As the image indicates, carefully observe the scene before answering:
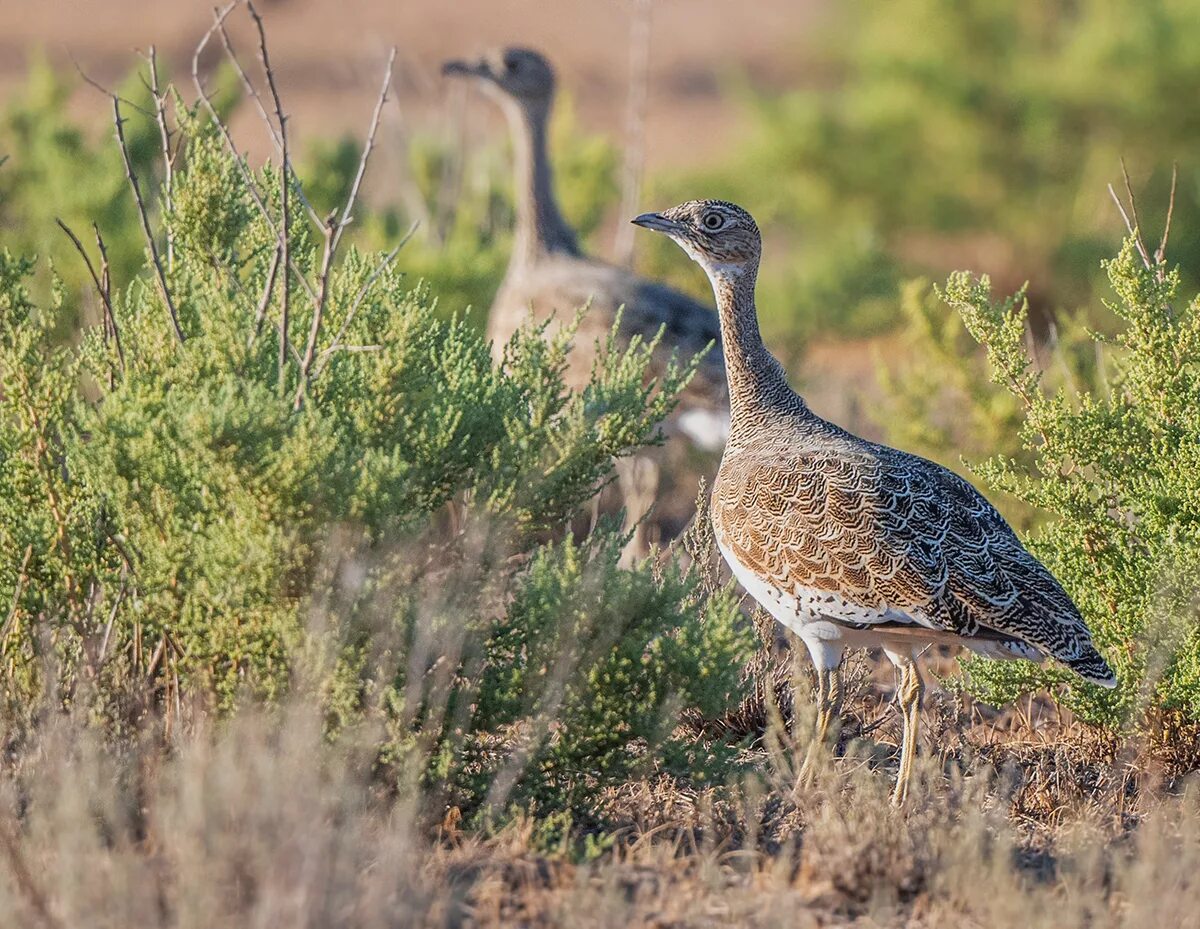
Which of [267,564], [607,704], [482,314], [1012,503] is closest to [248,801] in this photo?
[267,564]

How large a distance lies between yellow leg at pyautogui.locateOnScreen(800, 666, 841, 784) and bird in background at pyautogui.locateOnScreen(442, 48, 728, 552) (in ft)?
7.95

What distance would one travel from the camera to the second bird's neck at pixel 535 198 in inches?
326

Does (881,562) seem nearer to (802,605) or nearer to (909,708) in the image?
(802,605)

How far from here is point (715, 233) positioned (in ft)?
16.8

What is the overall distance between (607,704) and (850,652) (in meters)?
1.63

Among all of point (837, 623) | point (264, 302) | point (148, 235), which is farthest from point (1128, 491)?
point (148, 235)

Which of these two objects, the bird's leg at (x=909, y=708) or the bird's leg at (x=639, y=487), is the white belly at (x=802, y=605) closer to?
the bird's leg at (x=909, y=708)

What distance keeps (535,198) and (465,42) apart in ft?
68.0

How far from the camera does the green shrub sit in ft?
14.5

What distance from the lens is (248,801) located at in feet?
9.92

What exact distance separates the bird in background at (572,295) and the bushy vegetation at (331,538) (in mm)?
3108

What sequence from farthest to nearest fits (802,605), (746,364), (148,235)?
(746,364), (802,605), (148,235)

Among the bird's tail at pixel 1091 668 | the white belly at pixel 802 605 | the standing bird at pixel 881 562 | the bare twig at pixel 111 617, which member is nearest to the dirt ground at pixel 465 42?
the standing bird at pixel 881 562

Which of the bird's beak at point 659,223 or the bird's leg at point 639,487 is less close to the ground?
the bird's beak at point 659,223
